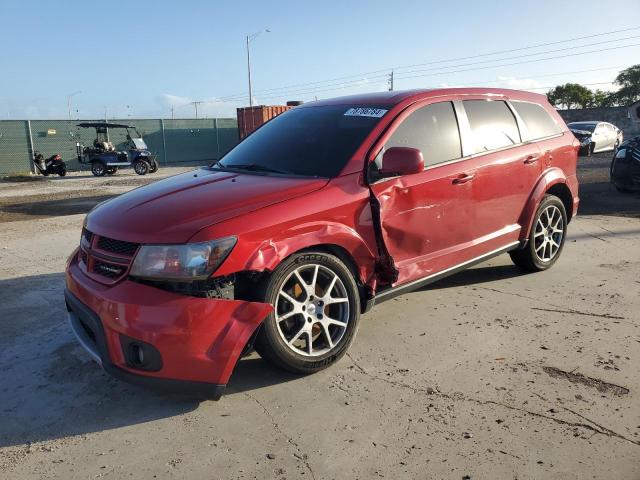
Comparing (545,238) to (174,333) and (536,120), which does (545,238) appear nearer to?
(536,120)

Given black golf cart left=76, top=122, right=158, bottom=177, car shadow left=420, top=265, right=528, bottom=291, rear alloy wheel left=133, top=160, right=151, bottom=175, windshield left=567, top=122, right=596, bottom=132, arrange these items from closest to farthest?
car shadow left=420, top=265, right=528, bottom=291 → black golf cart left=76, top=122, right=158, bottom=177 → rear alloy wheel left=133, top=160, right=151, bottom=175 → windshield left=567, top=122, right=596, bottom=132

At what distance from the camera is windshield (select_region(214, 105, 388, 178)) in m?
3.78

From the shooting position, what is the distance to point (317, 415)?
2969mm

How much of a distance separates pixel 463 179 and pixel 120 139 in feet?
85.8

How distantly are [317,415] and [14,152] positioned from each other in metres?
25.3

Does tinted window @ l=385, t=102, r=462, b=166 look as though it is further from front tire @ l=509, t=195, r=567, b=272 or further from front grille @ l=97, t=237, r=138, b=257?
front grille @ l=97, t=237, r=138, b=257

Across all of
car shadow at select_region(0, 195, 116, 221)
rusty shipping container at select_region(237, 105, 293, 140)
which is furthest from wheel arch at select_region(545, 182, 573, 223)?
rusty shipping container at select_region(237, 105, 293, 140)

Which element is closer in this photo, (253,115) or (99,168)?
(99,168)

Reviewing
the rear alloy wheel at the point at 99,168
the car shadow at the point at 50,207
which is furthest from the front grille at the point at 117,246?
the rear alloy wheel at the point at 99,168

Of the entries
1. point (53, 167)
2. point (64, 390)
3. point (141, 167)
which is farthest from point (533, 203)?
point (53, 167)

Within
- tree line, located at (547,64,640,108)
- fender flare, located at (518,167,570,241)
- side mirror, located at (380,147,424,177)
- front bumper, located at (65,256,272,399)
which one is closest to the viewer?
front bumper, located at (65,256,272,399)

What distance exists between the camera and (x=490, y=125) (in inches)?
187

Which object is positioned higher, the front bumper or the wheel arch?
the wheel arch

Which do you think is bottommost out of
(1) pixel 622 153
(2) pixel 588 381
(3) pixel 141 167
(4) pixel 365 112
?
(2) pixel 588 381
